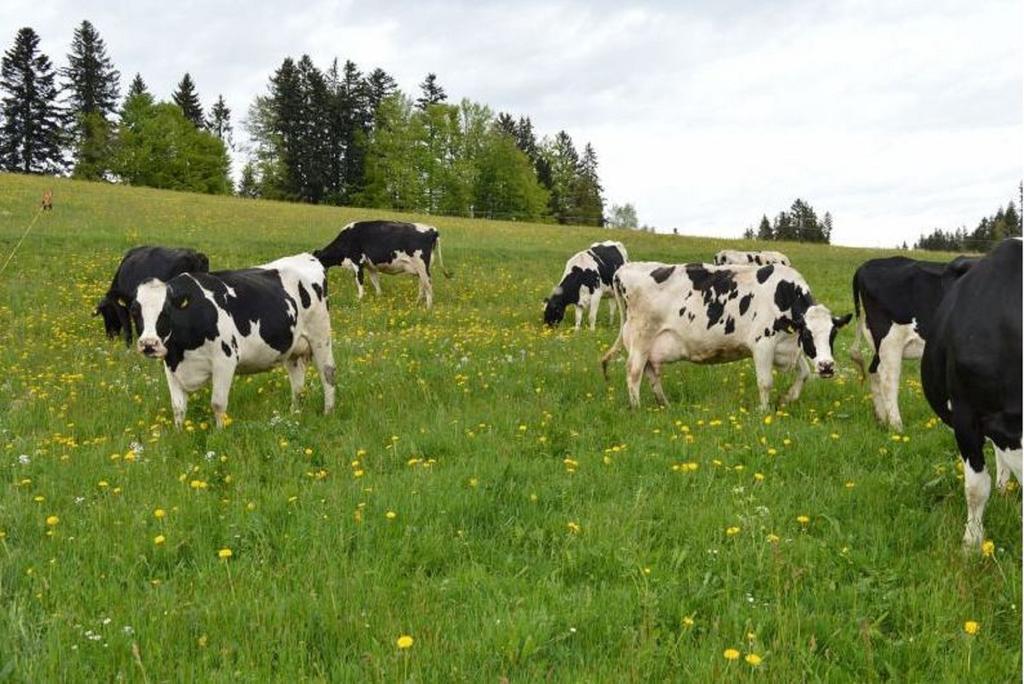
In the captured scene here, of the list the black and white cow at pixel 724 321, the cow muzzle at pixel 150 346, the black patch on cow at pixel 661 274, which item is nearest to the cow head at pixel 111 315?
the cow muzzle at pixel 150 346

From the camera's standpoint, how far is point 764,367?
9859mm

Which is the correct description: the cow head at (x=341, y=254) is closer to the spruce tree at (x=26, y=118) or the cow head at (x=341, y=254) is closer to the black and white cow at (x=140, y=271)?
the black and white cow at (x=140, y=271)

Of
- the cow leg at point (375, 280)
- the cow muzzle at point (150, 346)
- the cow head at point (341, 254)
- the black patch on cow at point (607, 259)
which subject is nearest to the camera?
the cow muzzle at point (150, 346)

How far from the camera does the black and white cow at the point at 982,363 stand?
15.2 ft

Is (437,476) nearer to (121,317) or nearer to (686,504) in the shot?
(686,504)

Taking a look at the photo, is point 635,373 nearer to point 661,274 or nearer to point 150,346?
point 661,274

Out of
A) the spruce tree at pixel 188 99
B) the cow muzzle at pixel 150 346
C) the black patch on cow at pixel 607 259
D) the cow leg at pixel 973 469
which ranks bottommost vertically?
the cow leg at pixel 973 469

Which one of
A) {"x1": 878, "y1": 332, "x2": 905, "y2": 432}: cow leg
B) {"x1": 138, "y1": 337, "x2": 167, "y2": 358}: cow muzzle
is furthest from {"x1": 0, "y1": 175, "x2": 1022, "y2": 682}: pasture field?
{"x1": 138, "y1": 337, "x2": 167, "y2": 358}: cow muzzle

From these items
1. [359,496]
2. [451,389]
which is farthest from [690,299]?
[359,496]

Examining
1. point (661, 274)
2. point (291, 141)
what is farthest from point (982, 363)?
point (291, 141)

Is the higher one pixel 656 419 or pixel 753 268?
pixel 753 268

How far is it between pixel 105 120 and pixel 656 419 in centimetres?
8786

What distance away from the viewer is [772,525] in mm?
5473

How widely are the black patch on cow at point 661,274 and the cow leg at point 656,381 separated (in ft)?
4.02
